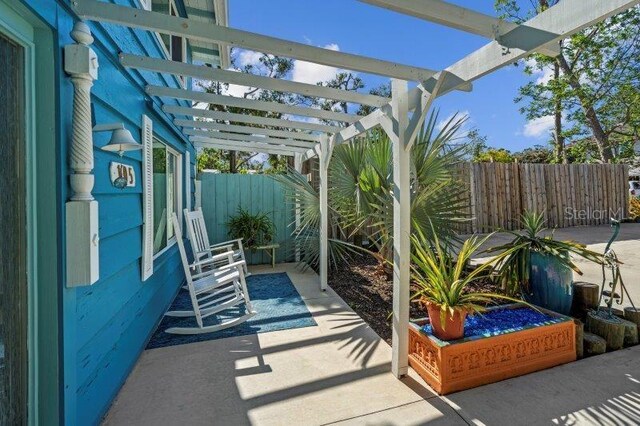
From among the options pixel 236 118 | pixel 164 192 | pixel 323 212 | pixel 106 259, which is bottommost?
pixel 106 259

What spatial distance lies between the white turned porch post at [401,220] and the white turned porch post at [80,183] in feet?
5.94

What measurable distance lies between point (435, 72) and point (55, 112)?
84.0 inches

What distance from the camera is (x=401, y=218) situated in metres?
2.23

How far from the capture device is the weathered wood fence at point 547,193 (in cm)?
793

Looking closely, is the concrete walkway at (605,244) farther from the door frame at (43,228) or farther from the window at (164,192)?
the window at (164,192)

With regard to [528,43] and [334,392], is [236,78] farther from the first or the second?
[334,392]

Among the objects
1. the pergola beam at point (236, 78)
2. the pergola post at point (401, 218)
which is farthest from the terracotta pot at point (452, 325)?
the pergola beam at point (236, 78)

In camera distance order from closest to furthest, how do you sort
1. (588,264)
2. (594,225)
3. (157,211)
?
(157,211) < (588,264) < (594,225)

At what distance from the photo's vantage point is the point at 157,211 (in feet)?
10.9

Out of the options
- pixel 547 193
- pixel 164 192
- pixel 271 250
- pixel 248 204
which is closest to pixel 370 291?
pixel 271 250

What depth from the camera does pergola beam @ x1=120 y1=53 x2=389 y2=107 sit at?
2.21 metres

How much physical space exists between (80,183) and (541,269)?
3452mm

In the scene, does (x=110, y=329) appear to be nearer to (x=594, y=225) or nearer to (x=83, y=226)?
(x=83, y=226)

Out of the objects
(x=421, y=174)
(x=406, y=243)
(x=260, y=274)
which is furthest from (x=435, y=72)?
(x=260, y=274)
